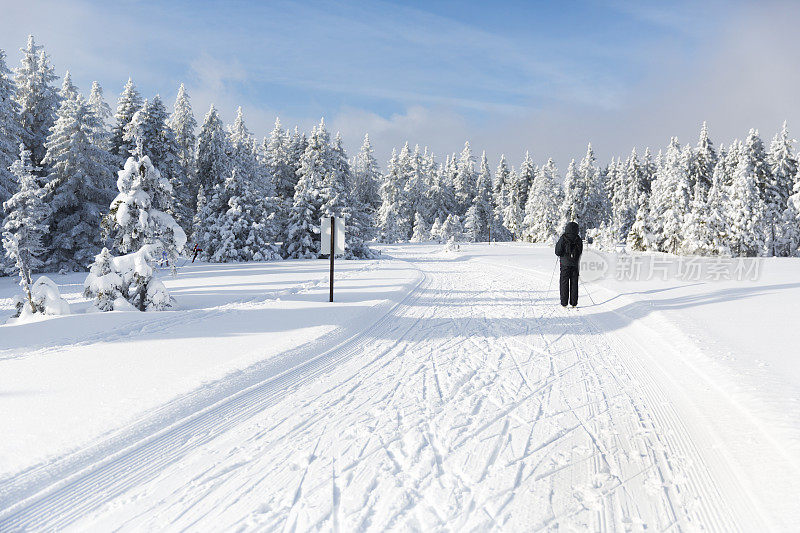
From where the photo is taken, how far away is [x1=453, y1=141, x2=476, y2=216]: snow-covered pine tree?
9362 centimetres

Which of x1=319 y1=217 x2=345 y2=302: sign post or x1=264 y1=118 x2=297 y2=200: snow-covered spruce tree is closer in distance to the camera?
x1=319 y1=217 x2=345 y2=302: sign post

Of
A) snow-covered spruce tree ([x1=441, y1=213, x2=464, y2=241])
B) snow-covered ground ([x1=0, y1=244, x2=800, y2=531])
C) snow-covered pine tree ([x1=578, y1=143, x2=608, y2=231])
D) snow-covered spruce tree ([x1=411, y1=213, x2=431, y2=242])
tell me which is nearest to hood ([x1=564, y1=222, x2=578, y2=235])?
snow-covered ground ([x1=0, y1=244, x2=800, y2=531])

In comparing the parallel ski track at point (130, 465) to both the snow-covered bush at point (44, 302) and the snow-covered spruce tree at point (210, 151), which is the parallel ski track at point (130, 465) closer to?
the snow-covered bush at point (44, 302)

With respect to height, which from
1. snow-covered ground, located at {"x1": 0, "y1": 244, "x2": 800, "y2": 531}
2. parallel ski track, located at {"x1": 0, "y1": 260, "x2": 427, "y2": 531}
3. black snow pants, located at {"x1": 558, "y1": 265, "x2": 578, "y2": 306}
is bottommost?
parallel ski track, located at {"x1": 0, "y1": 260, "x2": 427, "y2": 531}

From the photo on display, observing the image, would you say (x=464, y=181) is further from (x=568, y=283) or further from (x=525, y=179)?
(x=568, y=283)

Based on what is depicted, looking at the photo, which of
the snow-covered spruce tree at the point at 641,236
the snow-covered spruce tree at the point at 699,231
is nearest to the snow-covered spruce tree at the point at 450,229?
the snow-covered spruce tree at the point at 641,236

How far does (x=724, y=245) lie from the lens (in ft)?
123

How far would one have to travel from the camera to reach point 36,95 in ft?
94.5

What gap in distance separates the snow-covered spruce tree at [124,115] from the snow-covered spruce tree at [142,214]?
77.2 ft

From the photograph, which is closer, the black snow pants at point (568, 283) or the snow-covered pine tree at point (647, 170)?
the black snow pants at point (568, 283)

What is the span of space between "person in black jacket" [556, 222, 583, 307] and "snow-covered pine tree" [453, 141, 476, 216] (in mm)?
83173

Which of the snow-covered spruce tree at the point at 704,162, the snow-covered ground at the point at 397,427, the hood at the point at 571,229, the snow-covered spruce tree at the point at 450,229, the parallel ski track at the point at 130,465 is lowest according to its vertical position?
the parallel ski track at the point at 130,465

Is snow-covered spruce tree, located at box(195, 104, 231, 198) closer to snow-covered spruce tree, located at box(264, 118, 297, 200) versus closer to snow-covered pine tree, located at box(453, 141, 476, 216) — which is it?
snow-covered spruce tree, located at box(264, 118, 297, 200)

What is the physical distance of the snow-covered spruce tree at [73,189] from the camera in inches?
966
